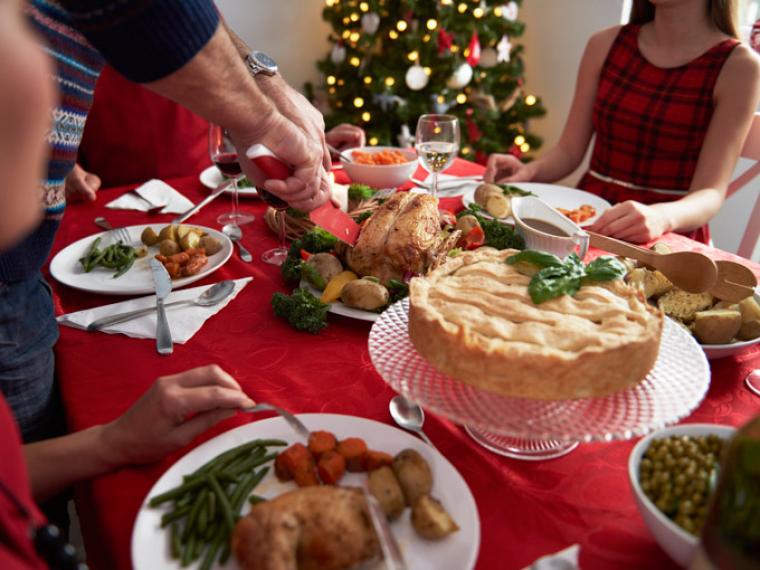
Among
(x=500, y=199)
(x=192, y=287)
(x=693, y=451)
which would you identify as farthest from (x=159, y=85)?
(x=500, y=199)

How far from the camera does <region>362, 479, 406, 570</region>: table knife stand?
0.69m

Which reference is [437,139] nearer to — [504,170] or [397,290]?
[504,170]

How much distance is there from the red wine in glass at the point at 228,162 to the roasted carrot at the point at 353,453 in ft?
4.30

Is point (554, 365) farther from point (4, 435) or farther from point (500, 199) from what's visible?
point (500, 199)

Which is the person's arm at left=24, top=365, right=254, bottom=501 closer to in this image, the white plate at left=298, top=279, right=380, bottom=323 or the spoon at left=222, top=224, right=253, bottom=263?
the white plate at left=298, top=279, right=380, bottom=323

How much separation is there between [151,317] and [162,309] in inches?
2.7

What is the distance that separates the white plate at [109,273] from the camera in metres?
1.63

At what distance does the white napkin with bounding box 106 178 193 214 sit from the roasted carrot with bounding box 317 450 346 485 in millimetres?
1631

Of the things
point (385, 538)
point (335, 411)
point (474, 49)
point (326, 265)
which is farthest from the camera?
point (474, 49)

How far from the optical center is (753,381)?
127 centimetres

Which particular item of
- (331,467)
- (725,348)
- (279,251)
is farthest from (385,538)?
(279,251)

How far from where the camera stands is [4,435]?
2.18 feet

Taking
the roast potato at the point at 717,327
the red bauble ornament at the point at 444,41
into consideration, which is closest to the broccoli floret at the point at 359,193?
the roast potato at the point at 717,327

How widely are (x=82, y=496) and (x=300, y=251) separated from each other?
906 mm
